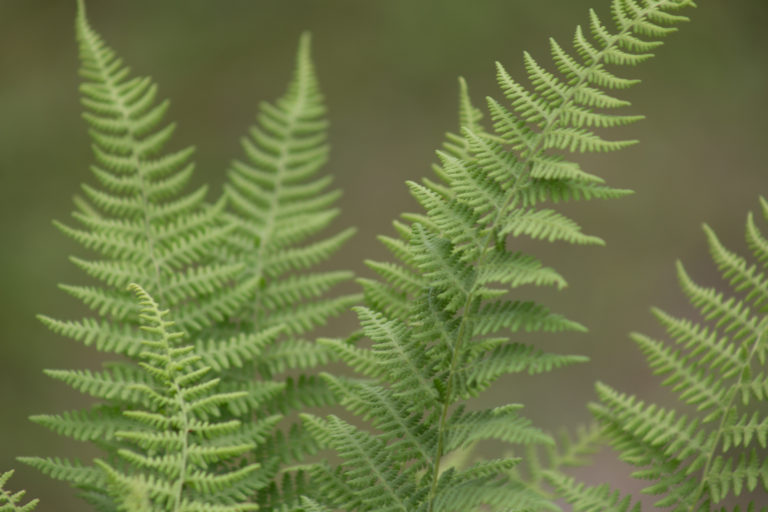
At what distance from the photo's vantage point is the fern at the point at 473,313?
59 cm

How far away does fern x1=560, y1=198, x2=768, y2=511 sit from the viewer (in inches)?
24.1

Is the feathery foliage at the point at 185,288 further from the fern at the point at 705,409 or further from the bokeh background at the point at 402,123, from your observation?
the bokeh background at the point at 402,123

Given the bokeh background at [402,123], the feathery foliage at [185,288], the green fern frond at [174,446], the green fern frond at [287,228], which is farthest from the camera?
the bokeh background at [402,123]

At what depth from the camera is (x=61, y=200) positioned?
265 centimetres

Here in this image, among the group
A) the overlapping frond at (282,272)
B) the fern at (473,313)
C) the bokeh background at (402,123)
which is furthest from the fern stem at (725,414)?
the bokeh background at (402,123)

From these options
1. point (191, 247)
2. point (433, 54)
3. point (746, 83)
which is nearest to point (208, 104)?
point (433, 54)

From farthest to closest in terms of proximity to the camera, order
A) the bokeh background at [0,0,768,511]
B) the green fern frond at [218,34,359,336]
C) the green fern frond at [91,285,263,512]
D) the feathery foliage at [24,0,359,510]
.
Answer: the bokeh background at [0,0,768,511], the green fern frond at [218,34,359,336], the feathery foliage at [24,0,359,510], the green fern frond at [91,285,263,512]

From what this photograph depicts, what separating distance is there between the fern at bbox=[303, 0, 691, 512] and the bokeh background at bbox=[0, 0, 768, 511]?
1.89 metres

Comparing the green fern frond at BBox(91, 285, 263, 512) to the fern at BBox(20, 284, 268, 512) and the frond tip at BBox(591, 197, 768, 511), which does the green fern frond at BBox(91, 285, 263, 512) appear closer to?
the fern at BBox(20, 284, 268, 512)

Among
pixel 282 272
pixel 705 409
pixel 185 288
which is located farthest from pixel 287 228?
pixel 705 409

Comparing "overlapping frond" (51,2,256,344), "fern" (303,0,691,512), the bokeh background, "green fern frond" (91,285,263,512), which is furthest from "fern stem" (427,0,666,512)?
the bokeh background

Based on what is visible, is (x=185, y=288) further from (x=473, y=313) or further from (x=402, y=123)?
(x=402, y=123)

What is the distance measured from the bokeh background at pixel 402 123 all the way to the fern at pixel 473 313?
1891 mm

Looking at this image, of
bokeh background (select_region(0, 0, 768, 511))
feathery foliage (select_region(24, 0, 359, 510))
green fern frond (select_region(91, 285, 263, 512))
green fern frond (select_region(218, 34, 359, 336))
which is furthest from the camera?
bokeh background (select_region(0, 0, 768, 511))
